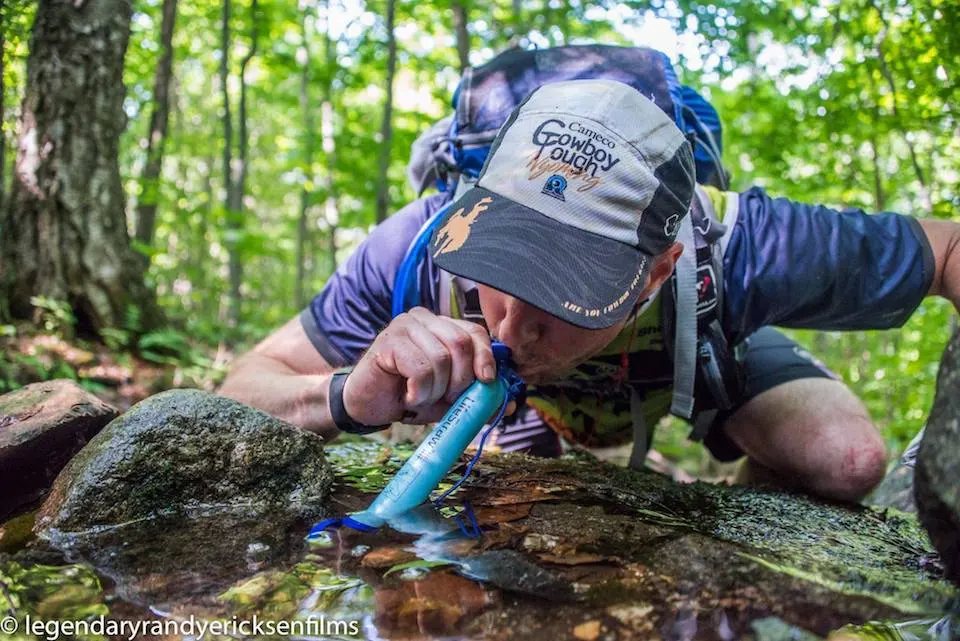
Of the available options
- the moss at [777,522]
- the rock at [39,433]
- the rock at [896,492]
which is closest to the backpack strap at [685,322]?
the moss at [777,522]

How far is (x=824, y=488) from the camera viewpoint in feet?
9.87

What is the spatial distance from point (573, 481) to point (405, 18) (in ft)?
27.1

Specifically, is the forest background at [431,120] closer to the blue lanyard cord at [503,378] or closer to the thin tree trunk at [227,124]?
the thin tree trunk at [227,124]

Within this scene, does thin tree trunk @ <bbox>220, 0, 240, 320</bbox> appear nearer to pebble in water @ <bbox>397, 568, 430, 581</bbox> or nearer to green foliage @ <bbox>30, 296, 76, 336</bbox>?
green foliage @ <bbox>30, 296, 76, 336</bbox>

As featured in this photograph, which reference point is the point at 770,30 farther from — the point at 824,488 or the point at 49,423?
the point at 49,423

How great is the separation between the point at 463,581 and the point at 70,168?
Answer: 15.0 ft

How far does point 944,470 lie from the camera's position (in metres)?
1.31

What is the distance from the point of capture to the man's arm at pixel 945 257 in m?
2.46

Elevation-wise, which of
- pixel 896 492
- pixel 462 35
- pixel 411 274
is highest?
pixel 462 35

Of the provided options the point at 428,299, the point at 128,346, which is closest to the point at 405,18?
the point at 128,346

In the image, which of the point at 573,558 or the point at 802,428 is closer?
the point at 573,558

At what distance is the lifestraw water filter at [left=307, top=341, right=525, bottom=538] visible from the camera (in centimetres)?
172

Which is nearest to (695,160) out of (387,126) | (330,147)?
(387,126)

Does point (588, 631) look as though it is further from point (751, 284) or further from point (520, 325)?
point (751, 284)
